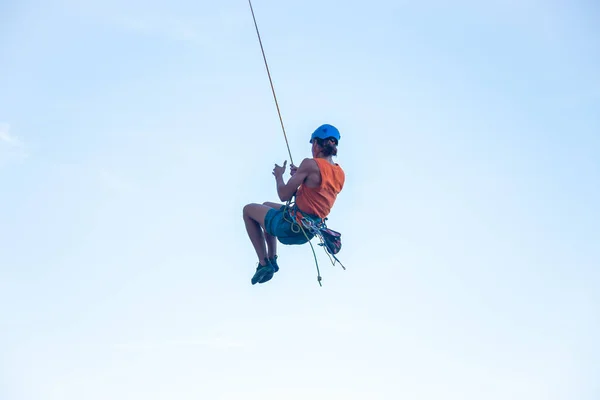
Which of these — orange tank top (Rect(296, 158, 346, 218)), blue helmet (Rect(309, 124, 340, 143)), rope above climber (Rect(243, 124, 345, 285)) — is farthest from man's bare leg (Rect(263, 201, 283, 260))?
blue helmet (Rect(309, 124, 340, 143))

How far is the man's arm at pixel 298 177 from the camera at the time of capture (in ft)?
26.6

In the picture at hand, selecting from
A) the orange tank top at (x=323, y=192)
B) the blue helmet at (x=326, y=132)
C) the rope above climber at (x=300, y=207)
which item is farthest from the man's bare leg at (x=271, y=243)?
the blue helmet at (x=326, y=132)

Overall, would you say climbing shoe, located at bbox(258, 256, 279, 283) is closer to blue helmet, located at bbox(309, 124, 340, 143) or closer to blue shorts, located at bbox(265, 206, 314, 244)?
blue shorts, located at bbox(265, 206, 314, 244)

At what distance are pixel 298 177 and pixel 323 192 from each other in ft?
1.38

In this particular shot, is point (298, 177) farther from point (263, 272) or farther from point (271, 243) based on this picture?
point (263, 272)

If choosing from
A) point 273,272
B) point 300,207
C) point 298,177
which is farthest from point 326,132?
point 273,272

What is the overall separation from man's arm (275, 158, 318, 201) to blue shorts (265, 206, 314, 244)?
0.90 feet

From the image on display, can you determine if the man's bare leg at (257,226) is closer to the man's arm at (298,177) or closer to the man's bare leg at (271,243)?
the man's bare leg at (271,243)

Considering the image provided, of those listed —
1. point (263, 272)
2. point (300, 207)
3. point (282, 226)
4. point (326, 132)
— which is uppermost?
point (326, 132)

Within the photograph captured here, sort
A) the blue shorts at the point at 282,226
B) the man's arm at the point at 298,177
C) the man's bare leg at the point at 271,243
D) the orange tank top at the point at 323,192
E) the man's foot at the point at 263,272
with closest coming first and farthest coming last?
the man's arm at the point at 298,177, the orange tank top at the point at 323,192, the blue shorts at the point at 282,226, the man's foot at the point at 263,272, the man's bare leg at the point at 271,243

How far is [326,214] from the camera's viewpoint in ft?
28.4

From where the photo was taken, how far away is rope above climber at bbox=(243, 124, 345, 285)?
8.19 metres

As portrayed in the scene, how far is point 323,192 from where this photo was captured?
330 inches

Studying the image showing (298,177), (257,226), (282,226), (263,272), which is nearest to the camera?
(298,177)
